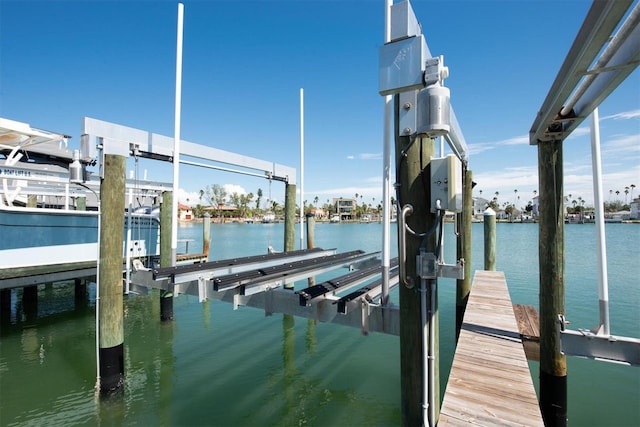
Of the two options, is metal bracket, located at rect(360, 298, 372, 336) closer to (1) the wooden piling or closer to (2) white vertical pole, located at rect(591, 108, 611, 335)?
(2) white vertical pole, located at rect(591, 108, 611, 335)

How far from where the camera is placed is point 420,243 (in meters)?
2.97

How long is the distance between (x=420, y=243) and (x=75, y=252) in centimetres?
1105

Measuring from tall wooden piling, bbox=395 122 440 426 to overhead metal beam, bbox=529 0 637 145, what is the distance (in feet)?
3.96

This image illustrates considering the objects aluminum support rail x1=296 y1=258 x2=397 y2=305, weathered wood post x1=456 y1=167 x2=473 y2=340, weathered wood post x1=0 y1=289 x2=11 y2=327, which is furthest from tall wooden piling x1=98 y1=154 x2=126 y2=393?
weathered wood post x1=456 y1=167 x2=473 y2=340

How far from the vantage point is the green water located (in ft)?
17.5

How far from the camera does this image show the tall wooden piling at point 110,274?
5.57 meters

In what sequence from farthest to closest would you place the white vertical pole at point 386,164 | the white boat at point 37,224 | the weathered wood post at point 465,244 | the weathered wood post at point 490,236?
the weathered wood post at point 490,236
the white boat at point 37,224
the weathered wood post at point 465,244
the white vertical pole at point 386,164

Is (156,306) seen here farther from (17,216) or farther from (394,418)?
(394,418)

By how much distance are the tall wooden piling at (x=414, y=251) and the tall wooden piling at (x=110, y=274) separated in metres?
5.14

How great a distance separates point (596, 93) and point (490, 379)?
10.3ft

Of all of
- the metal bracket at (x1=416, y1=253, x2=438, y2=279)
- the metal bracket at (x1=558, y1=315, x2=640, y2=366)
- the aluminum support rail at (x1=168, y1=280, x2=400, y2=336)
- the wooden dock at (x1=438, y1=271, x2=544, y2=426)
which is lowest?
the wooden dock at (x1=438, y1=271, x2=544, y2=426)

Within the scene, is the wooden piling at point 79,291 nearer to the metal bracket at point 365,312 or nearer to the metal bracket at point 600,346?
the metal bracket at point 365,312

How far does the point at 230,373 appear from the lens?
666 centimetres

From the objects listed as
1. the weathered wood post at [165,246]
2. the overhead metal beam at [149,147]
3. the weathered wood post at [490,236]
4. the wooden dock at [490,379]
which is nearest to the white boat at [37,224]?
the weathered wood post at [165,246]
